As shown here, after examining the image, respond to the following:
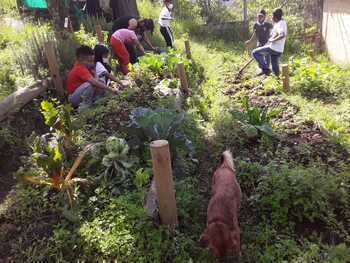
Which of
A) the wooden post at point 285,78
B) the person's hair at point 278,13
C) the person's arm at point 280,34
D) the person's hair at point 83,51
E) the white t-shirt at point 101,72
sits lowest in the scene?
the wooden post at point 285,78

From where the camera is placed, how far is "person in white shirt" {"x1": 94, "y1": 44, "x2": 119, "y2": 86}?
6395 millimetres

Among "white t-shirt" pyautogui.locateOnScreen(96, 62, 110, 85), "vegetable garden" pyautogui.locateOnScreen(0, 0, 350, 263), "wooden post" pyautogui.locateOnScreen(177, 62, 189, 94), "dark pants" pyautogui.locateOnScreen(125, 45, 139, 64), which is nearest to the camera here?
"vegetable garden" pyautogui.locateOnScreen(0, 0, 350, 263)

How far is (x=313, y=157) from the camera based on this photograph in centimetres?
470

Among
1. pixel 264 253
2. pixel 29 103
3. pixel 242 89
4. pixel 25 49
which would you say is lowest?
pixel 264 253

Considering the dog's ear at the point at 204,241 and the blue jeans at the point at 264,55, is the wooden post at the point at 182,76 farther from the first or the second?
the dog's ear at the point at 204,241

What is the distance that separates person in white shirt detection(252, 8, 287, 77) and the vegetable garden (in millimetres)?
1742

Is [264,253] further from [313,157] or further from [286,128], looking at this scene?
[286,128]

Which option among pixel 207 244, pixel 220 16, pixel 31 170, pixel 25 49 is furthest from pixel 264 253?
pixel 220 16

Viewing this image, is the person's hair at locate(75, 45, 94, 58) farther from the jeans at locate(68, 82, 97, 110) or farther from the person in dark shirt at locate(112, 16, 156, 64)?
the person in dark shirt at locate(112, 16, 156, 64)

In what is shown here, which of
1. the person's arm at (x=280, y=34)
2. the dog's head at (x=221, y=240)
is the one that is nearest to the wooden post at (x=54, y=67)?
the dog's head at (x=221, y=240)

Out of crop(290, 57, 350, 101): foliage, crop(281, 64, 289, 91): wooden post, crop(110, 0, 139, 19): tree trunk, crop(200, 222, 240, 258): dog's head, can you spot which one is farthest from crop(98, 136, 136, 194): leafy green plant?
crop(110, 0, 139, 19): tree trunk

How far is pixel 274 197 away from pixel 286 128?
82.1 inches

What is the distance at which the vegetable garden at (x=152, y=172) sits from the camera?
10.7 ft

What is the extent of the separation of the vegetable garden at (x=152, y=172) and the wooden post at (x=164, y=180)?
15 centimetres
